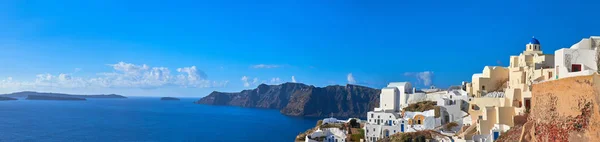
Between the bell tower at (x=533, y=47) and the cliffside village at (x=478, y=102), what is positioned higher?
the bell tower at (x=533, y=47)

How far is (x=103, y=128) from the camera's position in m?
96.2

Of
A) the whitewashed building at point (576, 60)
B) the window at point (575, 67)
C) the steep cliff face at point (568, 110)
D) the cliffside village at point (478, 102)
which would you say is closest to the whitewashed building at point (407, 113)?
the cliffside village at point (478, 102)

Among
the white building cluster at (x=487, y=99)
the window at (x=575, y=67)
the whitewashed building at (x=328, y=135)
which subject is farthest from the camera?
the whitewashed building at (x=328, y=135)

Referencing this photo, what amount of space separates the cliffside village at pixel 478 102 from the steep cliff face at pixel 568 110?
532 centimetres

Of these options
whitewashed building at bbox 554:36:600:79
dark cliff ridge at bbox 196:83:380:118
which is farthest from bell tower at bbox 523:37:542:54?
dark cliff ridge at bbox 196:83:380:118

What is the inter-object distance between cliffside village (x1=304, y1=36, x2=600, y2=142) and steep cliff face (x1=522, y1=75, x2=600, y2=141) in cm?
532

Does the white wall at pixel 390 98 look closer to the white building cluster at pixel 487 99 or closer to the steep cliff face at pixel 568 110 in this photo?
the white building cluster at pixel 487 99

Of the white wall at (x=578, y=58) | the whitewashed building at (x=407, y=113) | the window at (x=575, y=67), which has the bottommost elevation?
the whitewashed building at (x=407, y=113)

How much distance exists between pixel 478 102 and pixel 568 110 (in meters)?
18.4

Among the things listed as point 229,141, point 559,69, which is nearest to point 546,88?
A: point 559,69

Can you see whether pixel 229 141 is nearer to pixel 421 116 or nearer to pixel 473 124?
pixel 421 116

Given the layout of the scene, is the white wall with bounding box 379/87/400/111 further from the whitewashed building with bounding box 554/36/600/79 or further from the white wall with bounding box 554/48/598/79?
the white wall with bounding box 554/48/598/79

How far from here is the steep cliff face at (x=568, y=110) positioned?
16406 mm

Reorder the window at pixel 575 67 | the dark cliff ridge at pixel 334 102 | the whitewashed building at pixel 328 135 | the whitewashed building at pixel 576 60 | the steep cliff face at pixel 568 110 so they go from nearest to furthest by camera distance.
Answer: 1. the steep cliff face at pixel 568 110
2. the window at pixel 575 67
3. the whitewashed building at pixel 576 60
4. the whitewashed building at pixel 328 135
5. the dark cliff ridge at pixel 334 102
